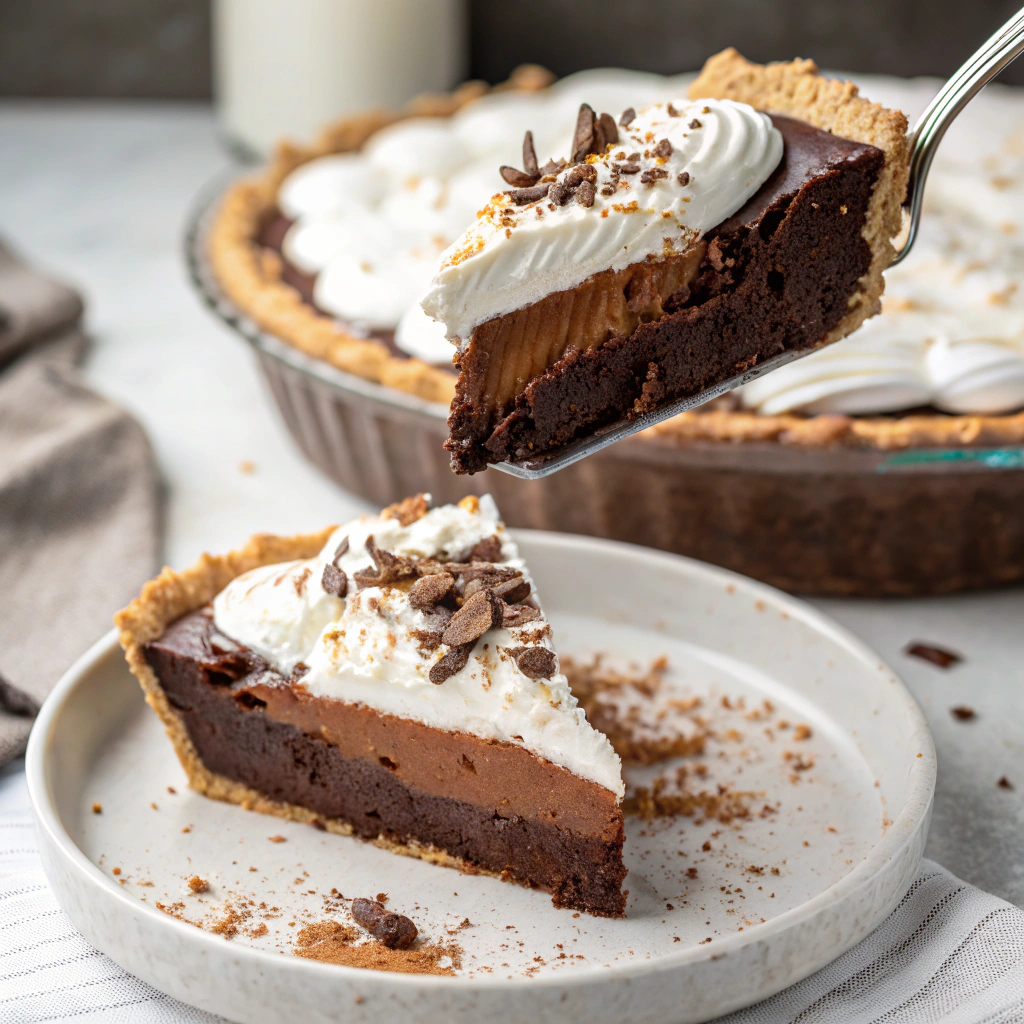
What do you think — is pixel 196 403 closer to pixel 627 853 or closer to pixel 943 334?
pixel 943 334

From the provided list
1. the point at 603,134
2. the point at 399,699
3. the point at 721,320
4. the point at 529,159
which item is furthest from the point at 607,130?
the point at 399,699

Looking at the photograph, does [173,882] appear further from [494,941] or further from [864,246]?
[864,246]

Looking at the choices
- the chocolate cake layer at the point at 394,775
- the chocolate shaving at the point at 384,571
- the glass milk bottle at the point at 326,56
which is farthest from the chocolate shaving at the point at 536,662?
the glass milk bottle at the point at 326,56

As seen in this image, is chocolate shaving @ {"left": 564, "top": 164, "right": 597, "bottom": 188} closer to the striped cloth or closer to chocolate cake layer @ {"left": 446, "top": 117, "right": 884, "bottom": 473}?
chocolate cake layer @ {"left": 446, "top": 117, "right": 884, "bottom": 473}

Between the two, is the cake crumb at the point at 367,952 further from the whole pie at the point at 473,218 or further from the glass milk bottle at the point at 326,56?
the glass milk bottle at the point at 326,56

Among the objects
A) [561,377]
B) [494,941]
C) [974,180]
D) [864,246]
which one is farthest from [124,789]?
[974,180]

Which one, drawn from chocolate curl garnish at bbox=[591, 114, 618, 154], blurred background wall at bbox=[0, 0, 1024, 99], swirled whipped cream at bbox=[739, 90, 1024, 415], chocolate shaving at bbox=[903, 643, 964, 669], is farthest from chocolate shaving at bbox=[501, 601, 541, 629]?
blurred background wall at bbox=[0, 0, 1024, 99]
